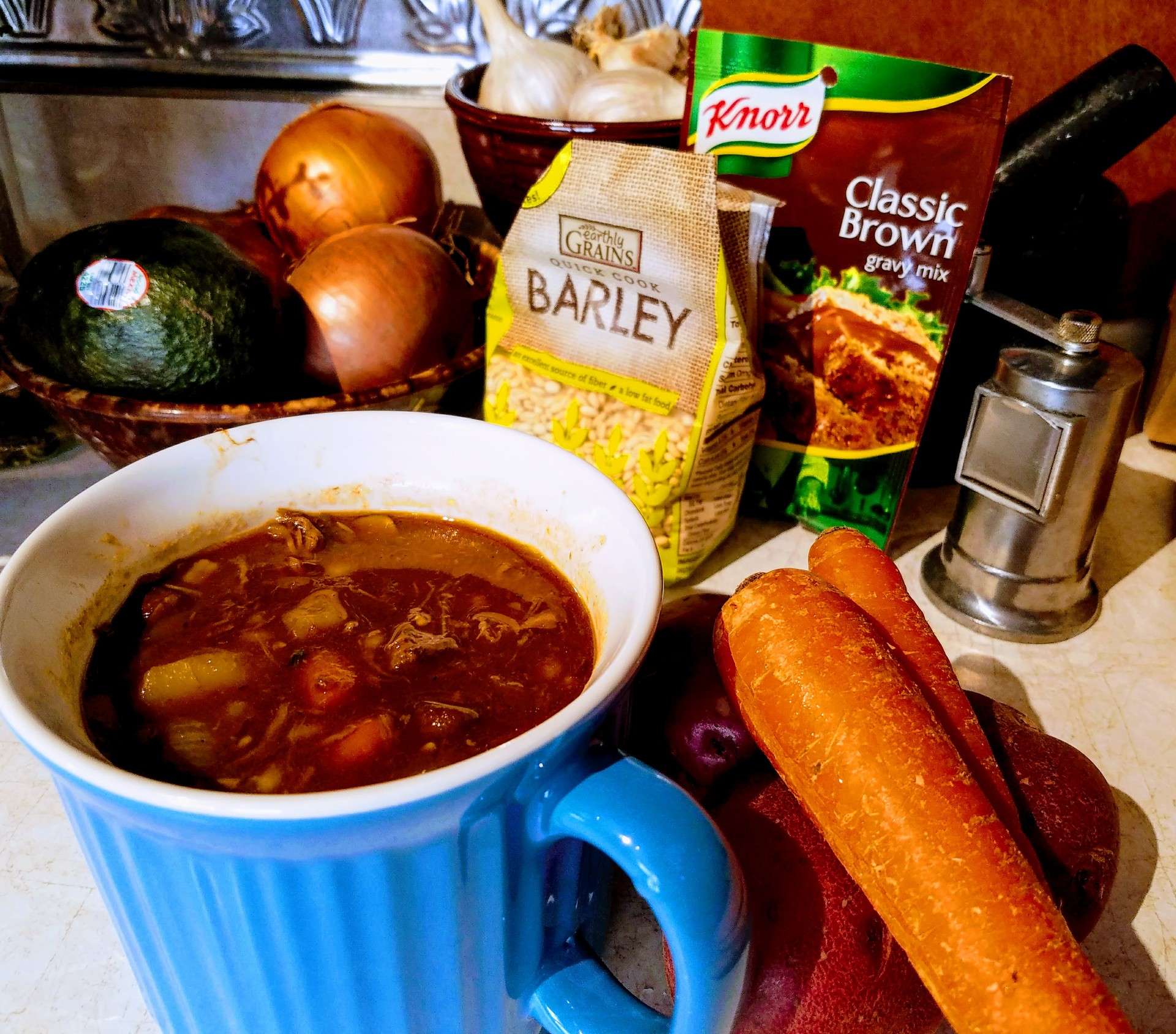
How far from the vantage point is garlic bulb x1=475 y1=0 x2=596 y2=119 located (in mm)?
1165

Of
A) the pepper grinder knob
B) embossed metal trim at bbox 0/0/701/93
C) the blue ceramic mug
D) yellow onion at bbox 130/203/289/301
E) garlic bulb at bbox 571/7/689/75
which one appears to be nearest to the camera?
the blue ceramic mug

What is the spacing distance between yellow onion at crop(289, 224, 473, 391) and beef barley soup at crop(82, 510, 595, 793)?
0.36 m

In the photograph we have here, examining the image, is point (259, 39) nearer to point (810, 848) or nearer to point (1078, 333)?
point (1078, 333)

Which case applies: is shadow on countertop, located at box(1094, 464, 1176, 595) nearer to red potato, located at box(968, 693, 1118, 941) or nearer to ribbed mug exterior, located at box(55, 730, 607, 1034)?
red potato, located at box(968, 693, 1118, 941)

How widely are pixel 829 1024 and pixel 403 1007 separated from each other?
0.24 metres

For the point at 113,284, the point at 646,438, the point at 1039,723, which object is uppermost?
the point at 113,284

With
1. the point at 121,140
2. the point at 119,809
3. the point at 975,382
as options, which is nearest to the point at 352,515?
the point at 119,809

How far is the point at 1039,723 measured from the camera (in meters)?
0.80

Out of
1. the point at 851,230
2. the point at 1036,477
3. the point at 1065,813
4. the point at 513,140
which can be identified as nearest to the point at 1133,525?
the point at 1036,477

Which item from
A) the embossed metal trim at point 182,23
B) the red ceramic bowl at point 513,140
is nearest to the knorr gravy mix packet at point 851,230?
the red ceramic bowl at point 513,140

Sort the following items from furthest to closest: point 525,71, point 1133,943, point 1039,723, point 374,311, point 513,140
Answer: point 525,71 → point 513,140 → point 374,311 → point 1039,723 → point 1133,943

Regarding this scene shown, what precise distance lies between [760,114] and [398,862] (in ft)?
2.50

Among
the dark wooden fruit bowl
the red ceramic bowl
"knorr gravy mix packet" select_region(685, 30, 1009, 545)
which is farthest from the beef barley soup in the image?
the red ceramic bowl

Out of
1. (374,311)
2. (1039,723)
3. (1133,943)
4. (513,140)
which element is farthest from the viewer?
(513,140)
